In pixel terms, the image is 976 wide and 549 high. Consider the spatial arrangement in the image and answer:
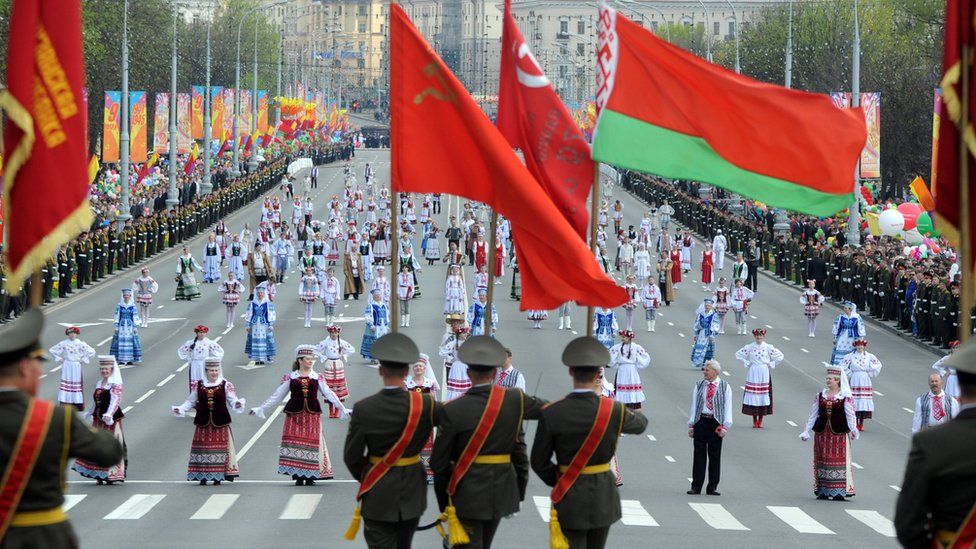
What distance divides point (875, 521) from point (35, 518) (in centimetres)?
1342

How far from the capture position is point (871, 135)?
49719mm

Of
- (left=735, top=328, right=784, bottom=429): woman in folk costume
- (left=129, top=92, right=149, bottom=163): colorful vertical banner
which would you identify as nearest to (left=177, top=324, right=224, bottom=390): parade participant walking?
(left=735, top=328, right=784, bottom=429): woman in folk costume

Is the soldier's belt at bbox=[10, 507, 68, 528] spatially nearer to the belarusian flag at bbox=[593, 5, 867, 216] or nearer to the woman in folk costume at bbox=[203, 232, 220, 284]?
the belarusian flag at bbox=[593, 5, 867, 216]

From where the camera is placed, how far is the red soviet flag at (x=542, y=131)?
525 inches

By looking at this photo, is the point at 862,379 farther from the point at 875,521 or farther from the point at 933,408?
the point at 875,521

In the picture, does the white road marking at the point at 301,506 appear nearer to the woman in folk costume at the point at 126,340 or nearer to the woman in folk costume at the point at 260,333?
the woman in folk costume at the point at 260,333

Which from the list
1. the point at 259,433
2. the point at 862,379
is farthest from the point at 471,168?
the point at 862,379

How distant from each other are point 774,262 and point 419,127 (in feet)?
161

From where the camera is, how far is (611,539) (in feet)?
61.6

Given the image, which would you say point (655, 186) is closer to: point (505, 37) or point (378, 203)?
point (378, 203)

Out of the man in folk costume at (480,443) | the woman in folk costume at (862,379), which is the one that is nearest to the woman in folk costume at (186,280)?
the woman in folk costume at (862,379)

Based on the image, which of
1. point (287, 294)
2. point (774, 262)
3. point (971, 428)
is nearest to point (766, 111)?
point (971, 428)

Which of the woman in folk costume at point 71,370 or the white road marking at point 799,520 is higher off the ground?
the woman in folk costume at point 71,370

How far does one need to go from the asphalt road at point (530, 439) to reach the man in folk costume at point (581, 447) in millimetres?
6712
